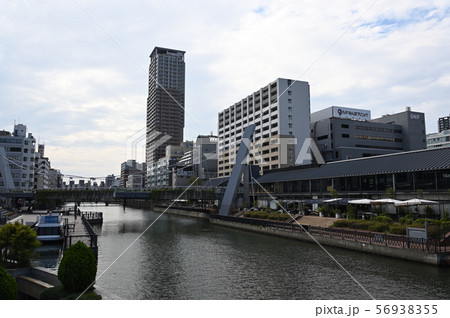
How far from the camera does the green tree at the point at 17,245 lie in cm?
1983

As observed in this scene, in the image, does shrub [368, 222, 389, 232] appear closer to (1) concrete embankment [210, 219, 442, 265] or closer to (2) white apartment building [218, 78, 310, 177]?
(1) concrete embankment [210, 219, 442, 265]

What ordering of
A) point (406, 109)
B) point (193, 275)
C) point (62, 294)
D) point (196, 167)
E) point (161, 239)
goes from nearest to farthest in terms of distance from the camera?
point (62, 294)
point (193, 275)
point (161, 239)
point (406, 109)
point (196, 167)

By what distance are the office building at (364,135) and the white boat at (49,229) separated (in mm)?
91262

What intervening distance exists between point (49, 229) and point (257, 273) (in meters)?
28.3

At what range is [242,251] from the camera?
35.0 meters

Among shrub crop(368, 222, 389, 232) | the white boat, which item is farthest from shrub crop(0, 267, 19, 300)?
shrub crop(368, 222, 389, 232)

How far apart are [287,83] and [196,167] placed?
75423mm

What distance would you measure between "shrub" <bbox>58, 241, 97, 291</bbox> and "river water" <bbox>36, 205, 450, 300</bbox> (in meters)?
6.01

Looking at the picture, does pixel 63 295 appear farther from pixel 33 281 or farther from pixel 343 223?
pixel 343 223

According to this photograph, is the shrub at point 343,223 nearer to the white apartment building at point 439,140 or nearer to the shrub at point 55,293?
the shrub at point 55,293

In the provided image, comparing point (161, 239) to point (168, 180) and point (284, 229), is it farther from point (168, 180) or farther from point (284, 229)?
point (168, 180)

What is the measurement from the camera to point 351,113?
129 meters

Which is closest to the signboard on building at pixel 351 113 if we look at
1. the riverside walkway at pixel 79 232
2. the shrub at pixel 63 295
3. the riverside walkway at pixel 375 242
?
the riverside walkway at pixel 375 242

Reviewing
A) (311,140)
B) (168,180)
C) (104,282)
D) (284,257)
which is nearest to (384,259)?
(284,257)
